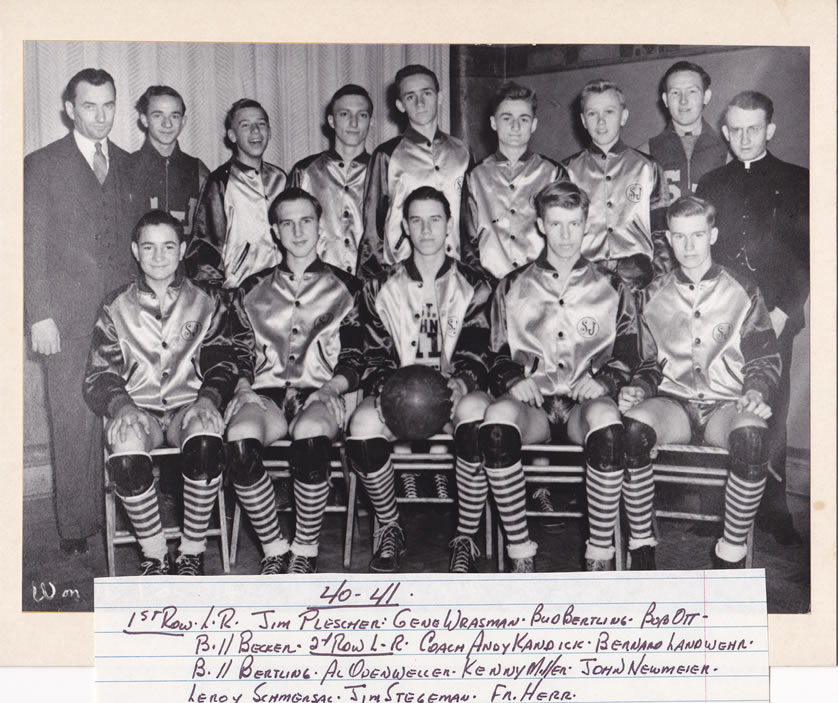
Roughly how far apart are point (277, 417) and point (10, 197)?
1008 millimetres

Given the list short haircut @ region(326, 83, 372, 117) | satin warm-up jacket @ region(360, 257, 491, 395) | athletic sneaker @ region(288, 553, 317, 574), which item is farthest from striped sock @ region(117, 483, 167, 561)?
short haircut @ region(326, 83, 372, 117)

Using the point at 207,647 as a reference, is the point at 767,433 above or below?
above

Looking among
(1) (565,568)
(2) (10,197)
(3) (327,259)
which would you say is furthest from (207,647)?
(2) (10,197)

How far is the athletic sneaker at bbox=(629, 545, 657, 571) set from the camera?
7.98 ft

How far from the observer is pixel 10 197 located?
2.43 m

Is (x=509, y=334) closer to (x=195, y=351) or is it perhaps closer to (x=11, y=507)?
(x=195, y=351)

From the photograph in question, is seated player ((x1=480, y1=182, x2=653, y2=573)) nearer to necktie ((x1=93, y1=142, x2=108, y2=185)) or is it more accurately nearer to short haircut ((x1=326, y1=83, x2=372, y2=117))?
short haircut ((x1=326, y1=83, x2=372, y2=117))

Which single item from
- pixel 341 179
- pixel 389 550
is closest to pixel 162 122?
pixel 341 179

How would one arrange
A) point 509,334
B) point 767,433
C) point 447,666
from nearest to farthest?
point 447,666, point 767,433, point 509,334

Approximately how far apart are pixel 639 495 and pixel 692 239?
804 mm

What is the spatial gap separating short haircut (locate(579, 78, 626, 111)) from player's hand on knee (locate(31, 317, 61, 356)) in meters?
1.74

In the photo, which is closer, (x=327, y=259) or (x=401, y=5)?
(x=401, y=5)

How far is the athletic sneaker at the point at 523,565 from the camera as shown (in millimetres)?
2457

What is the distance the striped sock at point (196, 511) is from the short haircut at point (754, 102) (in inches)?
76.7
